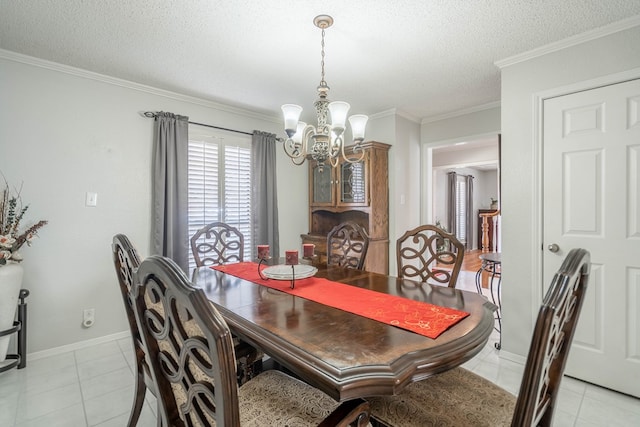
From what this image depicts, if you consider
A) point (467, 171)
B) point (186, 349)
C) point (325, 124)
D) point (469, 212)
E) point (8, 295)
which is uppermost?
Answer: point (467, 171)

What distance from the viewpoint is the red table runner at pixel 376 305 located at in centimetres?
121

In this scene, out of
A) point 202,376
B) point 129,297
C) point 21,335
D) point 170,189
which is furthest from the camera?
point 170,189

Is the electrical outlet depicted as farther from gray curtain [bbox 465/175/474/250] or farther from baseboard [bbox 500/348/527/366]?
gray curtain [bbox 465/175/474/250]

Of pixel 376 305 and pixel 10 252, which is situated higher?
pixel 10 252

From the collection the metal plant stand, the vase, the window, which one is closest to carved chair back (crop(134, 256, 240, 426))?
the vase

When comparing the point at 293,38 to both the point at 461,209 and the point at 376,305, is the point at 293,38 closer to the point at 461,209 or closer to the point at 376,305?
the point at 376,305

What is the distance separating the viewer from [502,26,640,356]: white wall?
2256 millimetres

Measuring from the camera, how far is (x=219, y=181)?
11.5 feet

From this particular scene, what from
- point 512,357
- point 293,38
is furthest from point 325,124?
point 512,357

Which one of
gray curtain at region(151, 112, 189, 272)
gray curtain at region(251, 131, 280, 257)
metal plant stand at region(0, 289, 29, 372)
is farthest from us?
gray curtain at region(251, 131, 280, 257)

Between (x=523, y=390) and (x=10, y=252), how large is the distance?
3.05 m

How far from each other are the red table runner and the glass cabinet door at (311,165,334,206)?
6.95 feet

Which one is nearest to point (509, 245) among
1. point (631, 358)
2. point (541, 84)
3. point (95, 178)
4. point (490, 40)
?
point (631, 358)

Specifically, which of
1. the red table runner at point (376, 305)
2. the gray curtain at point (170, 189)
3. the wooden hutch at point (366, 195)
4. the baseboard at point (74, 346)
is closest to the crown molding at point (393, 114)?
the wooden hutch at point (366, 195)
